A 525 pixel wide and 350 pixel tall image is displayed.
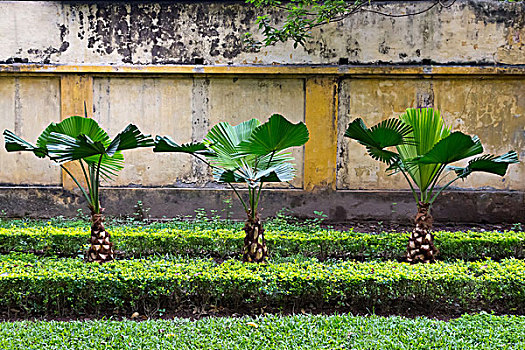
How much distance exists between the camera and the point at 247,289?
157 inches

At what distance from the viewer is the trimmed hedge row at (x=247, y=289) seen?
3.94m

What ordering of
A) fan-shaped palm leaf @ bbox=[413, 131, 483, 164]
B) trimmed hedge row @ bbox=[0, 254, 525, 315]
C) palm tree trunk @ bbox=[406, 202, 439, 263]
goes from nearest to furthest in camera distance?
trimmed hedge row @ bbox=[0, 254, 525, 315] → fan-shaped palm leaf @ bbox=[413, 131, 483, 164] → palm tree trunk @ bbox=[406, 202, 439, 263]

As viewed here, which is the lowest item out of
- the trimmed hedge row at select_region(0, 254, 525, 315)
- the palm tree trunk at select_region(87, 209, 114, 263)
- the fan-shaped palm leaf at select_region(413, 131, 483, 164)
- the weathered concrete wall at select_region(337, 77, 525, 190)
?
the trimmed hedge row at select_region(0, 254, 525, 315)

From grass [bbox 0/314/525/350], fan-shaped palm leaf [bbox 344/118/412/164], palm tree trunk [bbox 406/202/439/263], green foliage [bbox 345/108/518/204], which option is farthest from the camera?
palm tree trunk [bbox 406/202/439/263]

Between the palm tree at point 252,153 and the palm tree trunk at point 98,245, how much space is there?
3.63 feet

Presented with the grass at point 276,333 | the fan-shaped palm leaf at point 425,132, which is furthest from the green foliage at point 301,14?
the grass at point 276,333

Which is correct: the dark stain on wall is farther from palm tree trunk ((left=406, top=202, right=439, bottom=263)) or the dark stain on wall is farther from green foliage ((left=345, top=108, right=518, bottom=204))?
palm tree trunk ((left=406, top=202, right=439, bottom=263))

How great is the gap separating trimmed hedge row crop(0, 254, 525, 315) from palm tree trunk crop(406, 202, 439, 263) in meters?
0.86

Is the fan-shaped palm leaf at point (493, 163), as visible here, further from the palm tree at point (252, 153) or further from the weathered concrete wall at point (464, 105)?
the weathered concrete wall at point (464, 105)

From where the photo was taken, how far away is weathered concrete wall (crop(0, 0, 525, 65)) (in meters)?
7.80

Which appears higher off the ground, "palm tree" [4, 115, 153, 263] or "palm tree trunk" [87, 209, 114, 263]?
"palm tree" [4, 115, 153, 263]

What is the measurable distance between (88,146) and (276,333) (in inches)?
91.8

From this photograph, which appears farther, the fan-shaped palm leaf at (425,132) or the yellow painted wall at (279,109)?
the yellow painted wall at (279,109)

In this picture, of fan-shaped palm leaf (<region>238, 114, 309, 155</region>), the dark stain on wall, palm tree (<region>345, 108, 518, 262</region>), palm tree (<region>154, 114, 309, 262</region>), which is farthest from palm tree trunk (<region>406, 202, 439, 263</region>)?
the dark stain on wall
